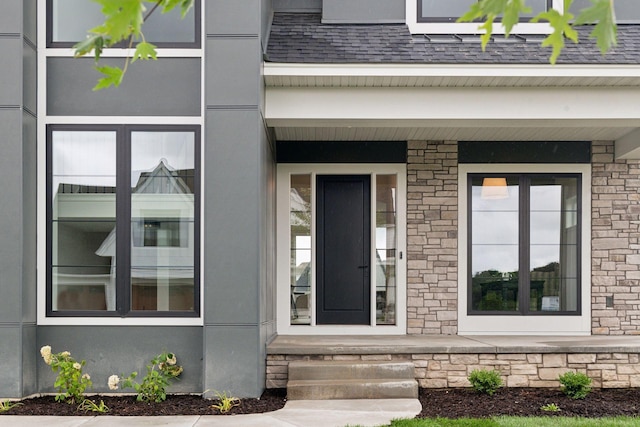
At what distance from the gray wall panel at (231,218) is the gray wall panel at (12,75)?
1750 millimetres

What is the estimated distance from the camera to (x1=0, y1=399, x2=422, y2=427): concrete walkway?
17.5ft

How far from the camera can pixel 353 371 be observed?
260 inches

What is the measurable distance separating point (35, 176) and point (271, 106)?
2.41 meters

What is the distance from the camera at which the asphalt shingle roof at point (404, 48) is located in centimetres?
662

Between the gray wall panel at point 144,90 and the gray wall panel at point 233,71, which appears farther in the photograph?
the gray wall panel at point 144,90

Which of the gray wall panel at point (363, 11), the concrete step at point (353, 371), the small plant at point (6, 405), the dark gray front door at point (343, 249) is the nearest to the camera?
the small plant at point (6, 405)

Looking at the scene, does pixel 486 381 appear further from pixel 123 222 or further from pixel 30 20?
pixel 30 20

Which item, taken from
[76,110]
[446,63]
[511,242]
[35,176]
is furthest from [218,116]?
[511,242]

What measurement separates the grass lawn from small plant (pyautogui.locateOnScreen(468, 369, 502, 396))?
0.86m

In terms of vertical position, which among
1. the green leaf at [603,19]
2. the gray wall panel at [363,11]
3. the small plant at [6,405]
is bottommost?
the small plant at [6,405]

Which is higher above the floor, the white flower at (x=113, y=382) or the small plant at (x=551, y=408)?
the white flower at (x=113, y=382)

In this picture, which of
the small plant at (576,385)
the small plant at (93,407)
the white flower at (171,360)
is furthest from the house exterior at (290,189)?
the small plant at (576,385)

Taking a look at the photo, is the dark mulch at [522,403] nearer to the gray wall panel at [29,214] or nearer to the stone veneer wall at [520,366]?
the stone veneer wall at [520,366]

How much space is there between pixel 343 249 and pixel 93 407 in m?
3.78
